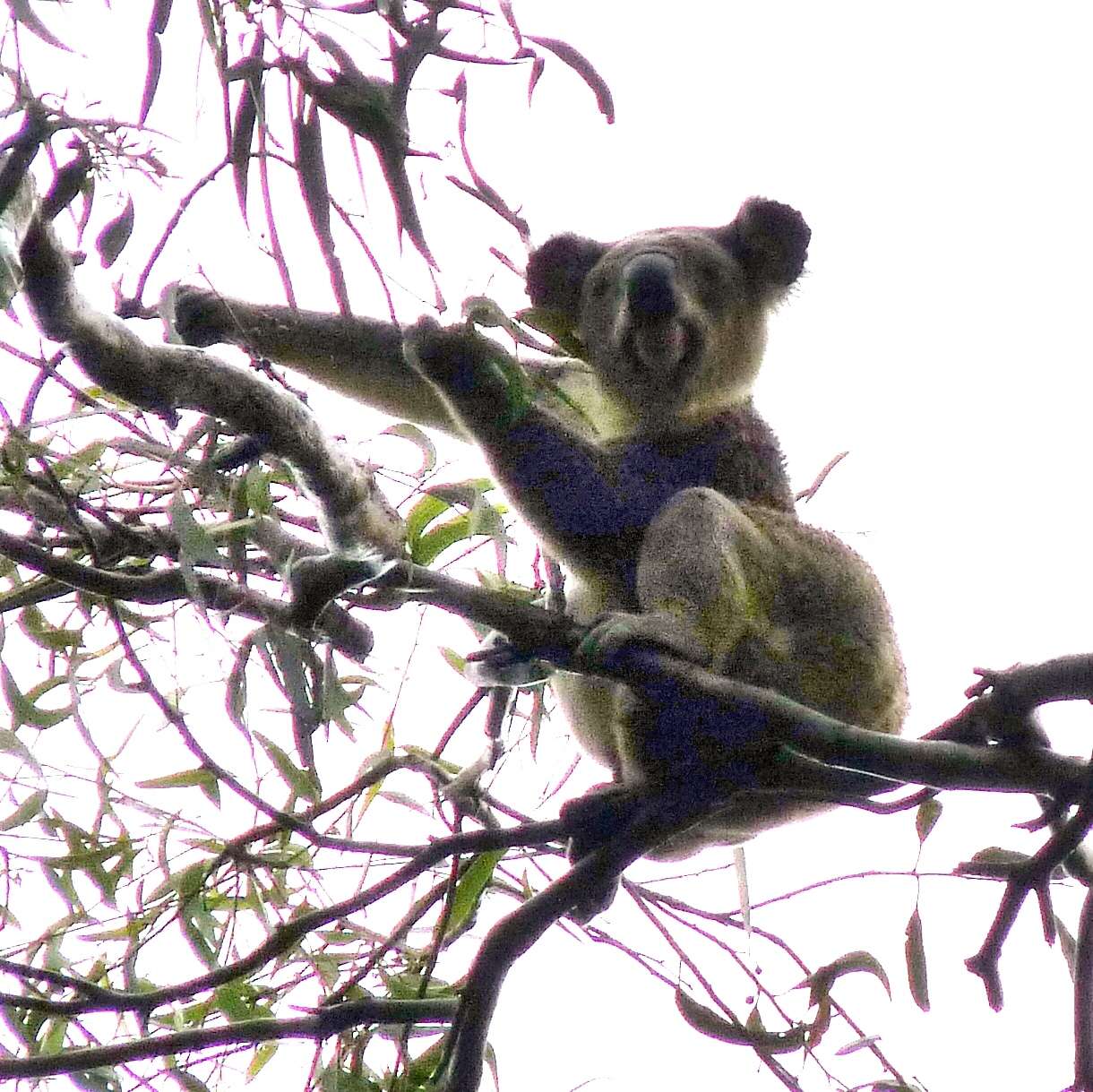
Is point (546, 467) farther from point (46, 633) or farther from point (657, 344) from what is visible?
point (46, 633)

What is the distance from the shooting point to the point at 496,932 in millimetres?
1477

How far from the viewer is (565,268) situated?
217 cm

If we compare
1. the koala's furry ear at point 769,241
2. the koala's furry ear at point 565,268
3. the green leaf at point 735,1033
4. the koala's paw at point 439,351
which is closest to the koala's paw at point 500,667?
the koala's paw at point 439,351

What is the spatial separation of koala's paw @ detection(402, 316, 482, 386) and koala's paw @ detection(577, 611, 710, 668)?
322 mm

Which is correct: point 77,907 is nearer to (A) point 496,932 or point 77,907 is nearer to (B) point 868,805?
(A) point 496,932

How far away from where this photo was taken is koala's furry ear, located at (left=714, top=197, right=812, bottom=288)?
2.23 metres

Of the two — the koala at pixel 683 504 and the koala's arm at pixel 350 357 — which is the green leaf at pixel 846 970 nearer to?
the koala at pixel 683 504

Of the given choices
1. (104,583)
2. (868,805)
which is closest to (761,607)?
(868,805)

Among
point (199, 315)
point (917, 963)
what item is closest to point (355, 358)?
point (199, 315)

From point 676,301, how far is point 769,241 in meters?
0.33

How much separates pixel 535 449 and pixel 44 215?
0.77 meters

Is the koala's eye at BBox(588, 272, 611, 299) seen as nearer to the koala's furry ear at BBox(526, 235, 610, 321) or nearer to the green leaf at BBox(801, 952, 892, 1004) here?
the koala's furry ear at BBox(526, 235, 610, 321)

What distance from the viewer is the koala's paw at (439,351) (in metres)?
1.49

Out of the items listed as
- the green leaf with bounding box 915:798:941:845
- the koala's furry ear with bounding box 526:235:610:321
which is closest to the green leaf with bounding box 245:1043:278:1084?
the green leaf with bounding box 915:798:941:845
